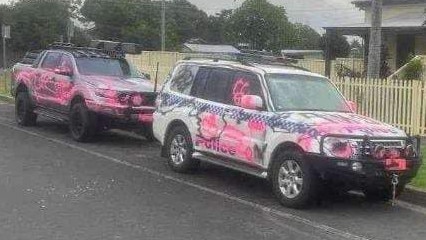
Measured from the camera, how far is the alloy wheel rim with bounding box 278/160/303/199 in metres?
8.02

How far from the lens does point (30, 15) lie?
5256 cm

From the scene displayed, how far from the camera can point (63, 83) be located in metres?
13.7

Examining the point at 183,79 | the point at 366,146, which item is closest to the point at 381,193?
the point at 366,146

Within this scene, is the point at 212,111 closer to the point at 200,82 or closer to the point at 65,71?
the point at 200,82

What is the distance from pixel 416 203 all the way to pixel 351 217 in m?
1.36

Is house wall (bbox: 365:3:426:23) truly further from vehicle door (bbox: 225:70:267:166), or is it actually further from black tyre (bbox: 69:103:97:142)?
vehicle door (bbox: 225:70:267:166)

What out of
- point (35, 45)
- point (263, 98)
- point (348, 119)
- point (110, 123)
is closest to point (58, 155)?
point (110, 123)

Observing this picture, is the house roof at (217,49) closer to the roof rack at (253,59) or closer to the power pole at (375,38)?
the roof rack at (253,59)

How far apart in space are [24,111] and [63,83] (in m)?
2.11

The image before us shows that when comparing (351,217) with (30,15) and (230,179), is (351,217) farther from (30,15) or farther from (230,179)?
(30,15)

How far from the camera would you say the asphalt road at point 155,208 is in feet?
22.5

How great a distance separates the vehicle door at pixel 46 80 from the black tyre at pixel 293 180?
7.03 m

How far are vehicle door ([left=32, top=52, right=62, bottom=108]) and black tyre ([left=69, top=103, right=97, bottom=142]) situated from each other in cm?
102

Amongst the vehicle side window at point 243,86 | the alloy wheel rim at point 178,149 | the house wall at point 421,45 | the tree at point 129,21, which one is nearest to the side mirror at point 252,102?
the vehicle side window at point 243,86
